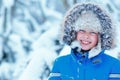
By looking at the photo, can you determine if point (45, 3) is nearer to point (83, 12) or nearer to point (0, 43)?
point (0, 43)

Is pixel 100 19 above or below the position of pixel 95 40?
above

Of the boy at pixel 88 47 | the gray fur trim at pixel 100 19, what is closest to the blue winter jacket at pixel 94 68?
the boy at pixel 88 47

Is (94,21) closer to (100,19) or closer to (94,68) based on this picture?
(100,19)

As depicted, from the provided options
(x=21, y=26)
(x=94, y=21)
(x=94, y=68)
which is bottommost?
(x=21, y=26)

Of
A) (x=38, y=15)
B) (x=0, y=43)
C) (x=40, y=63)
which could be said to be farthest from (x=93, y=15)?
(x=38, y=15)

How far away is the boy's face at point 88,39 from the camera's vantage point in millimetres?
6047

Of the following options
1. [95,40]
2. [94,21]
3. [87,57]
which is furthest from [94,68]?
[94,21]

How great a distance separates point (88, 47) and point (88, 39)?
66 millimetres

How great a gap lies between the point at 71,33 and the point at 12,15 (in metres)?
4.72

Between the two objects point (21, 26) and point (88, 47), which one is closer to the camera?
point (88, 47)

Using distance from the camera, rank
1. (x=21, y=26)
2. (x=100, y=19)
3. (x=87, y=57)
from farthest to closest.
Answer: (x=21, y=26)
(x=100, y=19)
(x=87, y=57)

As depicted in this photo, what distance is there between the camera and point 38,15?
11258 millimetres

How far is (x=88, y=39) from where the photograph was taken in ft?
19.8

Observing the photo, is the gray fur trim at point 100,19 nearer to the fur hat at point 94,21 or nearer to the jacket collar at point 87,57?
the fur hat at point 94,21
